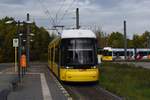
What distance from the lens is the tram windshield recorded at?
94.0 feet

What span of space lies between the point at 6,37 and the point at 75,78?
8709 centimetres

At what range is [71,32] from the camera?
99.1 ft

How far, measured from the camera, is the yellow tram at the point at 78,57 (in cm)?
2825

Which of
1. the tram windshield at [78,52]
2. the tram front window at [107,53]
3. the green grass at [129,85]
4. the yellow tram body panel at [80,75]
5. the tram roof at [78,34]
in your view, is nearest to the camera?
the green grass at [129,85]

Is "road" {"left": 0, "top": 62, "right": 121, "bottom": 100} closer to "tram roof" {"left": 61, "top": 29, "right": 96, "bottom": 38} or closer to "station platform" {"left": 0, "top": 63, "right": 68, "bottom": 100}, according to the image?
"station platform" {"left": 0, "top": 63, "right": 68, "bottom": 100}

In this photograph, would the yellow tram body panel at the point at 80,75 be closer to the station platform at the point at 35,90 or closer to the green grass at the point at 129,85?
the green grass at the point at 129,85

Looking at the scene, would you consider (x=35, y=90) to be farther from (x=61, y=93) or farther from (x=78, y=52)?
(x=78, y=52)

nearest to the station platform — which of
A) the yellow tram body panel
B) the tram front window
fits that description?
the yellow tram body panel

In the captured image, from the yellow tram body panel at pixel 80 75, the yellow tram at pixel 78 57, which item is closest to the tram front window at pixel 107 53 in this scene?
the yellow tram at pixel 78 57

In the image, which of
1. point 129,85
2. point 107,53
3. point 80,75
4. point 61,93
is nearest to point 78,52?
point 80,75

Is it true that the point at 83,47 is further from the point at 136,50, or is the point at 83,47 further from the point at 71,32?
the point at 136,50

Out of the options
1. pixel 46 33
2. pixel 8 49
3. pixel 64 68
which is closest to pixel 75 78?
pixel 64 68

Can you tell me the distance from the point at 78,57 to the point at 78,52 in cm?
30

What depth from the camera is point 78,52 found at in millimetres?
28812
